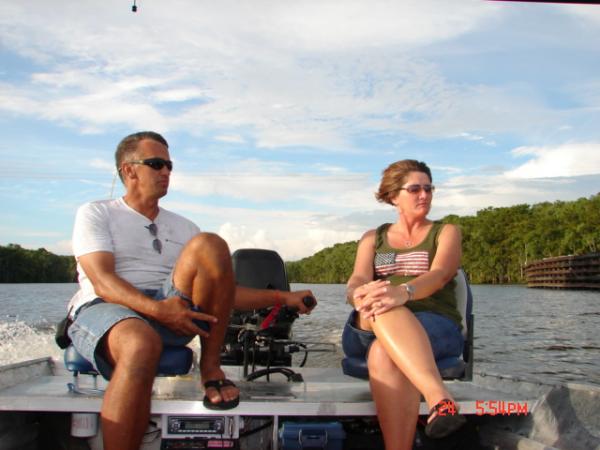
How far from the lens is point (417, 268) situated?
372 cm

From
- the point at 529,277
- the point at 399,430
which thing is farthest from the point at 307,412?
the point at 529,277

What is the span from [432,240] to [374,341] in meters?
0.79

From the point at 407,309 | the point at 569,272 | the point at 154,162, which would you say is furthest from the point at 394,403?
the point at 569,272

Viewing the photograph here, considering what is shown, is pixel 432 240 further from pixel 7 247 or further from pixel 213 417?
pixel 7 247

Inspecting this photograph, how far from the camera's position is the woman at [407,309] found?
2.99 meters

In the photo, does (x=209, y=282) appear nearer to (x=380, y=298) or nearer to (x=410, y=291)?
(x=380, y=298)

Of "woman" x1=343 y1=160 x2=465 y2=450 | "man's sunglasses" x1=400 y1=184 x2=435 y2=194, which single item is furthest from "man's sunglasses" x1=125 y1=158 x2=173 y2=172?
"man's sunglasses" x1=400 y1=184 x2=435 y2=194

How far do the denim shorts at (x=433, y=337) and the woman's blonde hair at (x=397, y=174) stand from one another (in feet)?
2.63

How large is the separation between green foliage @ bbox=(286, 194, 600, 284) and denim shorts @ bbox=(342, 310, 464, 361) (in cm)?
8912

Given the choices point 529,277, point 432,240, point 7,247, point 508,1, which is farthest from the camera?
point 7,247

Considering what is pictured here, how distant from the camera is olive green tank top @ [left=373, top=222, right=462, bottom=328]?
3623 millimetres

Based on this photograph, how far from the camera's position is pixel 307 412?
315 centimetres

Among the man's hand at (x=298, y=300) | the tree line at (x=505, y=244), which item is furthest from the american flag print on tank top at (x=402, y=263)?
the tree line at (x=505, y=244)

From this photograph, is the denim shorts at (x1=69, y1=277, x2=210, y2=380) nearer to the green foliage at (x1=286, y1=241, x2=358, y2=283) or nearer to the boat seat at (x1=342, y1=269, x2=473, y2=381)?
the boat seat at (x1=342, y1=269, x2=473, y2=381)
